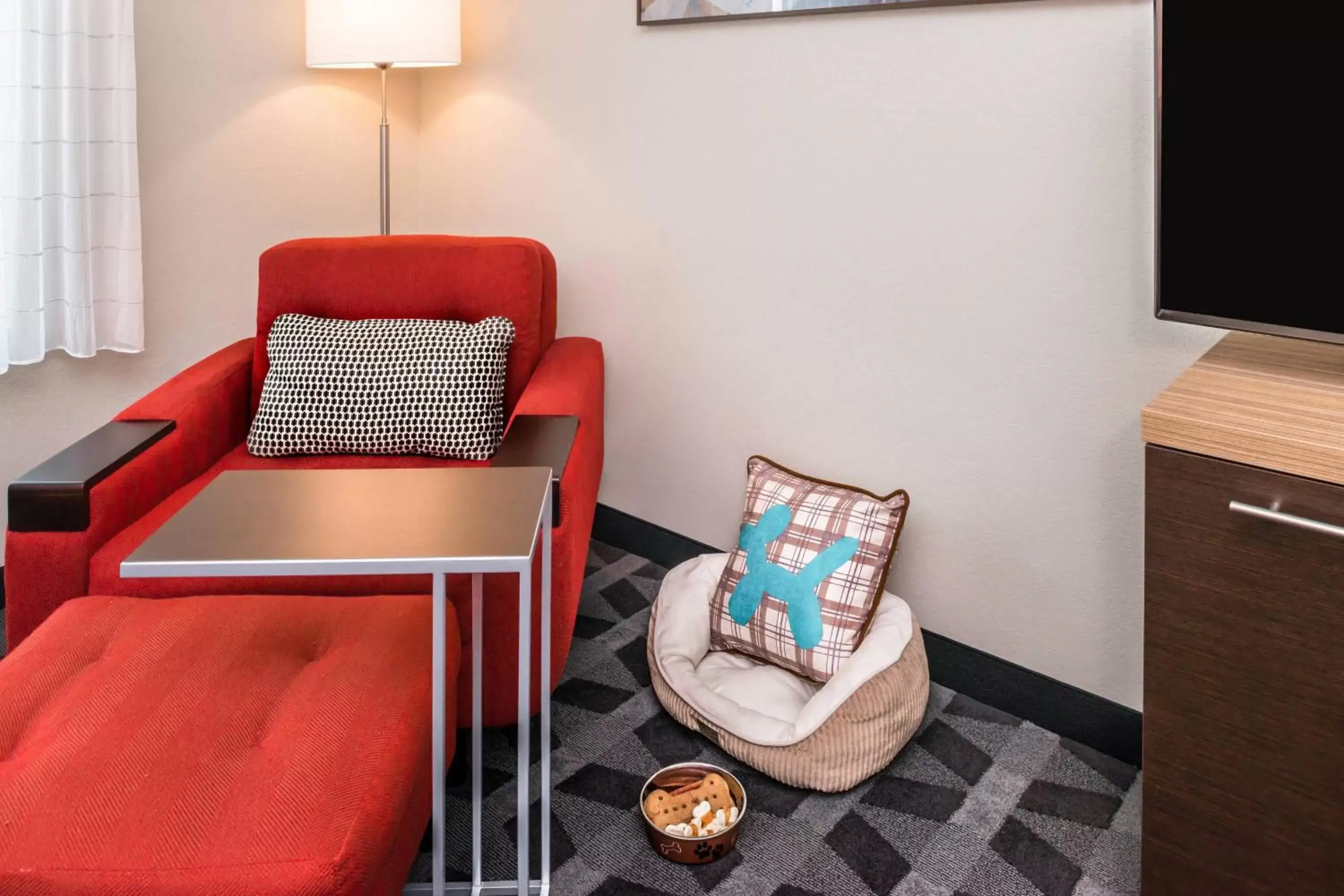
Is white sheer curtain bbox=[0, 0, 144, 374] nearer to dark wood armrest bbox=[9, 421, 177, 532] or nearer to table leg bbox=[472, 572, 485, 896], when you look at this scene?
dark wood armrest bbox=[9, 421, 177, 532]

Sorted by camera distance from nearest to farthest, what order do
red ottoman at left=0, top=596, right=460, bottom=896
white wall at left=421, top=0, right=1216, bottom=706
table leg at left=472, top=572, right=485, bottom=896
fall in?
red ottoman at left=0, top=596, right=460, bottom=896, table leg at left=472, top=572, right=485, bottom=896, white wall at left=421, top=0, right=1216, bottom=706

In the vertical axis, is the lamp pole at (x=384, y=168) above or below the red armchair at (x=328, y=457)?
above

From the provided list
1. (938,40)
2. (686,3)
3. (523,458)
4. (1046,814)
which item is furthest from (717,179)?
(1046,814)

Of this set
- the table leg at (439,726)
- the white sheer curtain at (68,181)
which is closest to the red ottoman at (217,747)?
the table leg at (439,726)

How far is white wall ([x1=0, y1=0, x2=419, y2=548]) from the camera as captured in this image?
260 centimetres

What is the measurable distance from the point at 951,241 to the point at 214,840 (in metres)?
1.56

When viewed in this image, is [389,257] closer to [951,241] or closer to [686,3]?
[686,3]

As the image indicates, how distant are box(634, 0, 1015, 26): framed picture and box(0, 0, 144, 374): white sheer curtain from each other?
3.90ft

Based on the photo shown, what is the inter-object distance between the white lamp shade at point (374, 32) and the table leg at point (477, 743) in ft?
5.13

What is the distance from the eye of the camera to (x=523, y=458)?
69.6 inches

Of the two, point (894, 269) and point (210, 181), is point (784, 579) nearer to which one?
point (894, 269)

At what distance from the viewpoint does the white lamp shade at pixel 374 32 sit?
8.39 ft

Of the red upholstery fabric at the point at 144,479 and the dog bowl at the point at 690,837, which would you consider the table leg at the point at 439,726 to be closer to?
the dog bowl at the point at 690,837

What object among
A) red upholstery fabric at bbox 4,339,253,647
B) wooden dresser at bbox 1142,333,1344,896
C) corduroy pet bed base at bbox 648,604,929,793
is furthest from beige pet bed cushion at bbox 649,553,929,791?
red upholstery fabric at bbox 4,339,253,647
